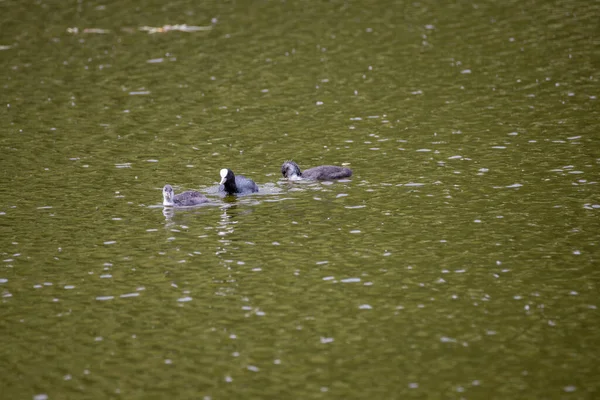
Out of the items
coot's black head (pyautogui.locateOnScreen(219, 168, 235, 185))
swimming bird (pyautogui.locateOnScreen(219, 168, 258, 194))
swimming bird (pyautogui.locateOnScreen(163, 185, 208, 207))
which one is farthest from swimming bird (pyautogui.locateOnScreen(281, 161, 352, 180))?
swimming bird (pyautogui.locateOnScreen(163, 185, 208, 207))

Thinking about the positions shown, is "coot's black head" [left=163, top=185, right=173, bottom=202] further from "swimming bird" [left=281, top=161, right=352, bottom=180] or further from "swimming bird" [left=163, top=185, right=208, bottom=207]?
"swimming bird" [left=281, top=161, right=352, bottom=180]

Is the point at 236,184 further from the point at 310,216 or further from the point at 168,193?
the point at 310,216

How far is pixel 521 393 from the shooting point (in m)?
15.6

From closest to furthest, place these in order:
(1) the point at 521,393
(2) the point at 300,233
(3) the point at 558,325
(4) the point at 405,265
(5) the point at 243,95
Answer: (1) the point at 521,393
(3) the point at 558,325
(4) the point at 405,265
(2) the point at 300,233
(5) the point at 243,95

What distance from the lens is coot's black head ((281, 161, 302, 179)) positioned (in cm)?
2769

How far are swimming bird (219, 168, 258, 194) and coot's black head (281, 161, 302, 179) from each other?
124cm

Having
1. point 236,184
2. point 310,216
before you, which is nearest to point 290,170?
point 236,184

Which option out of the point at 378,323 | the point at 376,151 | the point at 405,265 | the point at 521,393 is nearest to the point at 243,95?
the point at 376,151

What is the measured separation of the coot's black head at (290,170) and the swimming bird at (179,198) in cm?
292

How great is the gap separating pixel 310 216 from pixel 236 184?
2.87 meters

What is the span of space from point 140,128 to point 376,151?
9797 millimetres

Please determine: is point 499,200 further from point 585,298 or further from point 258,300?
point 258,300

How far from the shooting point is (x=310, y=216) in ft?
82.4

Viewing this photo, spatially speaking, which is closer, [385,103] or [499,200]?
[499,200]
